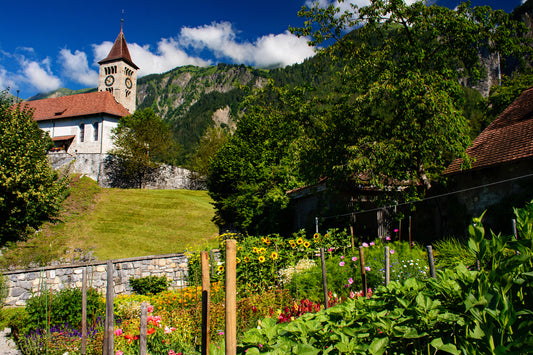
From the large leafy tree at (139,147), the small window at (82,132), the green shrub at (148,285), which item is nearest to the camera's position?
the green shrub at (148,285)

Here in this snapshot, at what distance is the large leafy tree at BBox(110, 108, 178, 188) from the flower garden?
25167 millimetres

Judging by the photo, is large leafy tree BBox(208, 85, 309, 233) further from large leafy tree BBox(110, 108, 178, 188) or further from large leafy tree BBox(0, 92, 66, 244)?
large leafy tree BBox(110, 108, 178, 188)

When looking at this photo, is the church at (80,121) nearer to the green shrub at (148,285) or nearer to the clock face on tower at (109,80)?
the clock face on tower at (109,80)

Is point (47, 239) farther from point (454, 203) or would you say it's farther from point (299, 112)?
point (454, 203)

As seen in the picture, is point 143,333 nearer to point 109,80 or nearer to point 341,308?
point 341,308

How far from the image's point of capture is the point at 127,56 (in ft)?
184

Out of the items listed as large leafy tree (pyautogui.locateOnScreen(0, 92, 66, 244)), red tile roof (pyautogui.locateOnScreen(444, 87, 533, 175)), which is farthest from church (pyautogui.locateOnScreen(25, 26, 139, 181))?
red tile roof (pyautogui.locateOnScreen(444, 87, 533, 175))

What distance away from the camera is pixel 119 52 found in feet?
182

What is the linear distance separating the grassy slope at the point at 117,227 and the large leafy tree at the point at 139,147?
19.6ft

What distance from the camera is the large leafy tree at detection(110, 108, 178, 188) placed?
34.5 m

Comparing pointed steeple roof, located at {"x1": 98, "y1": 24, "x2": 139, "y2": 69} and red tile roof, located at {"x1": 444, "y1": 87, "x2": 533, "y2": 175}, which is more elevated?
pointed steeple roof, located at {"x1": 98, "y1": 24, "x2": 139, "y2": 69}

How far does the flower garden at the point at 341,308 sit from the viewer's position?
1943 millimetres

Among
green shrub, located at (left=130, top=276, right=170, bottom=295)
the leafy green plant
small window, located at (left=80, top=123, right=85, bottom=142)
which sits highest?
small window, located at (left=80, top=123, right=85, bottom=142)

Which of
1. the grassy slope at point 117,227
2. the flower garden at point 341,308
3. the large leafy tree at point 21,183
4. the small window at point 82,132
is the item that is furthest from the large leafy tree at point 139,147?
the flower garden at point 341,308
